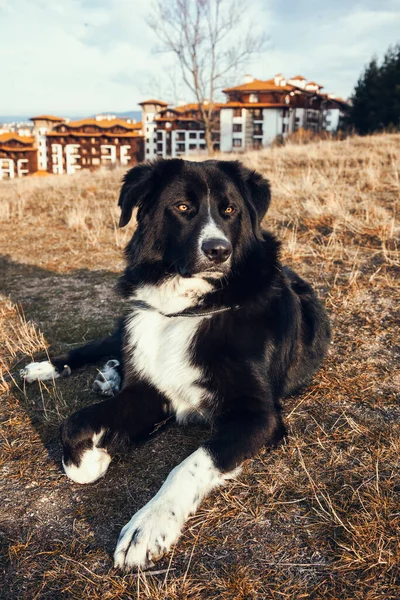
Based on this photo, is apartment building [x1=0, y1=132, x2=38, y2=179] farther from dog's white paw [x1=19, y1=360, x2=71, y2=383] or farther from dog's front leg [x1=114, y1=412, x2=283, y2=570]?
dog's front leg [x1=114, y1=412, x2=283, y2=570]

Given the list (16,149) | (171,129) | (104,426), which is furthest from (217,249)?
(16,149)

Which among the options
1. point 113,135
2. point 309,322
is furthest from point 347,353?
point 113,135

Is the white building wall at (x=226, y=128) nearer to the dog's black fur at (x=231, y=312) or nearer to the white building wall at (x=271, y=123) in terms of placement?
the white building wall at (x=271, y=123)

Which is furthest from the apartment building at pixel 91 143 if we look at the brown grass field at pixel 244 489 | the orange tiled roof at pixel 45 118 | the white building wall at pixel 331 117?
the brown grass field at pixel 244 489

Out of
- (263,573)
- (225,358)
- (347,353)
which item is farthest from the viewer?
(347,353)

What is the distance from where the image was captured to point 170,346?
2.86 meters

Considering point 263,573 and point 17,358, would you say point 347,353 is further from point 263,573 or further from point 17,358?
point 17,358

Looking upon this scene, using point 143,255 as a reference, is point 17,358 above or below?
below

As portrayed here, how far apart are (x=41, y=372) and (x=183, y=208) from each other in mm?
1663

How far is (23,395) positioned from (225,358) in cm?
155

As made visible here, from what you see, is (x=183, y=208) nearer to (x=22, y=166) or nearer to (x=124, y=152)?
(x=124, y=152)

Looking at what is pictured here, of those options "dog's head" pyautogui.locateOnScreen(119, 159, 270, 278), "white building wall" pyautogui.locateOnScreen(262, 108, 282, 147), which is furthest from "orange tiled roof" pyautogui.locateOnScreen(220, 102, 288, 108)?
"dog's head" pyautogui.locateOnScreen(119, 159, 270, 278)

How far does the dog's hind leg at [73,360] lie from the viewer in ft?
11.6

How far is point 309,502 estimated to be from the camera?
87.5 inches
